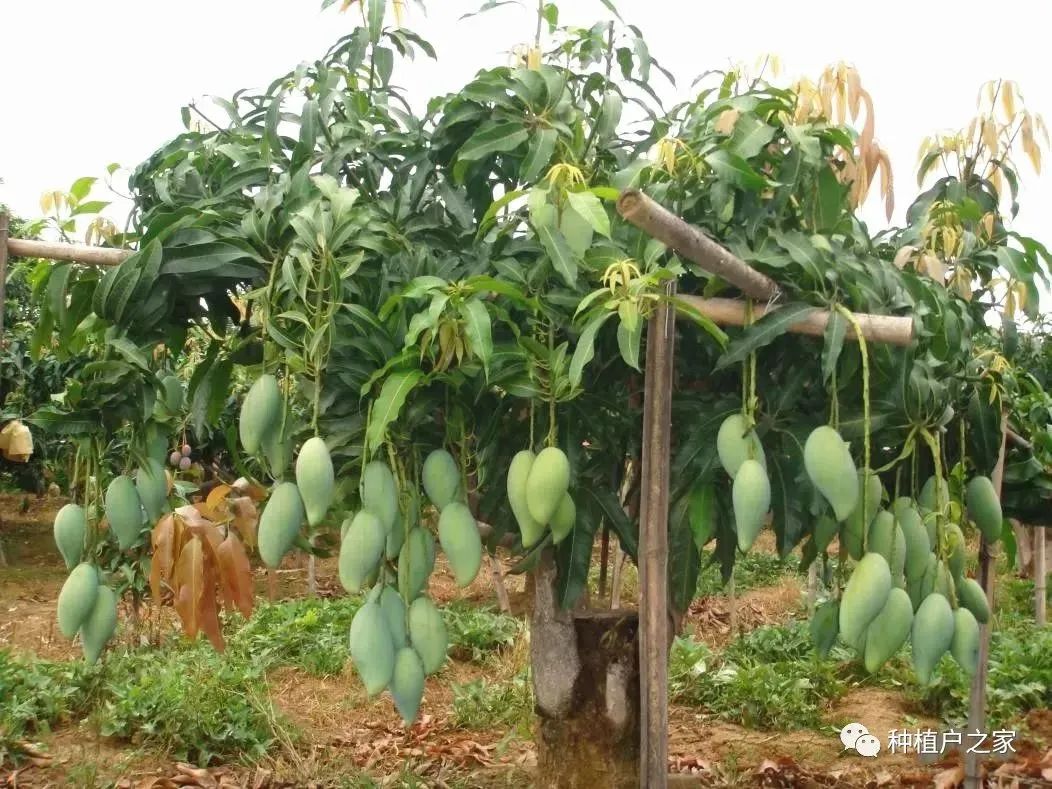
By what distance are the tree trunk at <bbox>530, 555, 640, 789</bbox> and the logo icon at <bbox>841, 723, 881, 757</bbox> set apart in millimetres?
1646

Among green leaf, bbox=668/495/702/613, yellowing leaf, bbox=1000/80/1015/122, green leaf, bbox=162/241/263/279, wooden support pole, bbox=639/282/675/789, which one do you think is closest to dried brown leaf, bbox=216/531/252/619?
green leaf, bbox=162/241/263/279

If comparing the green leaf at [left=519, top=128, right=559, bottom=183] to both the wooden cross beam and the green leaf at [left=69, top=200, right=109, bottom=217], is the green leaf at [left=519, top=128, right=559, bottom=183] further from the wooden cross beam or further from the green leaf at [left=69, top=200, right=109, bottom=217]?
the green leaf at [left=69, top=200, right=109, bottom=217]

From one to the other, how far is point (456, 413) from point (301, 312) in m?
0.29

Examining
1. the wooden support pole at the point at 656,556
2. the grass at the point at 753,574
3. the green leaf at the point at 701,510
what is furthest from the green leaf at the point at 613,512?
the grass at the point at 753,574

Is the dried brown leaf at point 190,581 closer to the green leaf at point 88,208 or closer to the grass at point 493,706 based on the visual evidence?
the green leaf at point 88,208

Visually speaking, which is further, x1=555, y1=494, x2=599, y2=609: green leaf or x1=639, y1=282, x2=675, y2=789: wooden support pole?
x1=555, y1=494, x2=599, y2=609: green leaf

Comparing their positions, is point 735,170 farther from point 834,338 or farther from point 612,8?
point 612,8

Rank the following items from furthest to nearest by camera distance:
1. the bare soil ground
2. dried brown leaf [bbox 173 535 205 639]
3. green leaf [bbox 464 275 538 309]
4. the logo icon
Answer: the logo icon
the bare soil ground
dried brown leaf [bbox 173 535 205 639]
green leaf [bbox 464 275 538 309]

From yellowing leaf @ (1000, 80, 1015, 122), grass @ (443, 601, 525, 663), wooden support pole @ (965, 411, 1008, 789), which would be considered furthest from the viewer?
grass @ (443, 601, 525, 663)

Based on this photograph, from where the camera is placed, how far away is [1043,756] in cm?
324

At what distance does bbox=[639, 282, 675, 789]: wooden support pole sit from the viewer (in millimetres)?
1483

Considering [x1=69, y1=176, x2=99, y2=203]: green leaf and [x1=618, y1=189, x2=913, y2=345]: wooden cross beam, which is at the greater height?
[x1=69, y1=176, x2=99, y2=203]: green leaf

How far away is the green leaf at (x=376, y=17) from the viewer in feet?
6.46

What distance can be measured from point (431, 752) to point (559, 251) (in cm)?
246
